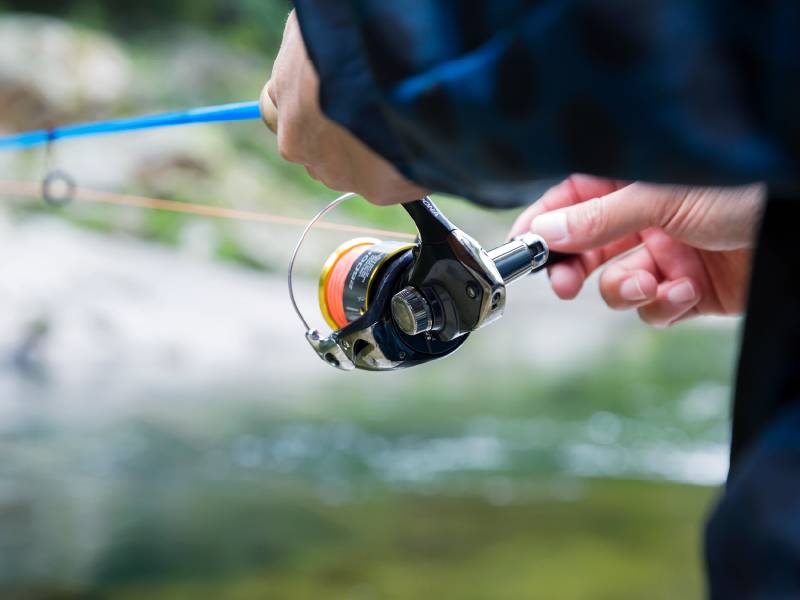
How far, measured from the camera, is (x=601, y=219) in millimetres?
839

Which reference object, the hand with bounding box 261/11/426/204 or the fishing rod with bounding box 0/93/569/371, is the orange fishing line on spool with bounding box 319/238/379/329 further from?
the hand with bounding box 261/11/426/204

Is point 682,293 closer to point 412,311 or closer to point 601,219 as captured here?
point 601,219

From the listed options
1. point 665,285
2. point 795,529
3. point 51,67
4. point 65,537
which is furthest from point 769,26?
point 51,67

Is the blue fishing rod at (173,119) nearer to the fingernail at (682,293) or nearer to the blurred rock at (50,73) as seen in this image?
the fingernail at (682,293)

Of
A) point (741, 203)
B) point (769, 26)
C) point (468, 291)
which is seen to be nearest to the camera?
point (769, 26)

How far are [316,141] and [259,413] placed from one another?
3949mm

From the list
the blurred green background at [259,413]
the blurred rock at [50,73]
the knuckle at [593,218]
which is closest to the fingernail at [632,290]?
the knuckle at [593,218]

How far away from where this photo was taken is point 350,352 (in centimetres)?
74

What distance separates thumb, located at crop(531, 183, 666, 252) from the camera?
0.81 m

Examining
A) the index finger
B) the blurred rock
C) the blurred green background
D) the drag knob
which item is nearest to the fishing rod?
the drag knob

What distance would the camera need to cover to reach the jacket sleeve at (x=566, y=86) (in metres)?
0.33

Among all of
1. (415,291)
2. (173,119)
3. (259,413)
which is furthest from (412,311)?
(259,413)

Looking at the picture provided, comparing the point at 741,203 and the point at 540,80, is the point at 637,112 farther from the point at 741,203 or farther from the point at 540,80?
the point at 741,203

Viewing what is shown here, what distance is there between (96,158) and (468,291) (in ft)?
18.5
